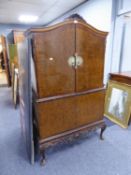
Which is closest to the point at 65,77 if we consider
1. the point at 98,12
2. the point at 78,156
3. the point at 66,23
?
the point at 66,23

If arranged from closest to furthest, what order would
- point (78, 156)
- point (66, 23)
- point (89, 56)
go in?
point (66, 23) < point (89, 56) < point (78, 156)

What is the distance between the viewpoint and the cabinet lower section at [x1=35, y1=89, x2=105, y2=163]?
166 cm

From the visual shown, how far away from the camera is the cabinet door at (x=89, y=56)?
1.68m

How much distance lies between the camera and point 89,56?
1.80 metres

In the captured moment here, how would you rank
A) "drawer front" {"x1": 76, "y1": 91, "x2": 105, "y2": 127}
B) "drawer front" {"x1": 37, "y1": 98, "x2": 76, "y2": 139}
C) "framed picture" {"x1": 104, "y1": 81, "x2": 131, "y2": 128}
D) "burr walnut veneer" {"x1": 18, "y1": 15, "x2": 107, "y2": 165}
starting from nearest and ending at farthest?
"burr walnut veneer" {"x1": 18, "y1": 15, "x2": 107, "y2": 165} < "drawer front" {"x1": 37, "y1": 98, "x2": 76, "y2": 139} < "drawer front" {"x1": 76, "y1": 91, "x2": 105, "y2": 127} < "framed picture" {"x1": 104, "y1": 81, "x2": 131, "y2": 128}

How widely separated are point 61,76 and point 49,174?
43.9 inches

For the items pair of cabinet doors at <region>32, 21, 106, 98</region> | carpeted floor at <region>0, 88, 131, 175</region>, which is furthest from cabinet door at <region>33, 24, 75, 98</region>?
carpeted floor at <region>0, 88, 131, 175</region>

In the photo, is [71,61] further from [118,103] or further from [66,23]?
[118,103]

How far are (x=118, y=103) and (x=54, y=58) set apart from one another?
1.73 metres

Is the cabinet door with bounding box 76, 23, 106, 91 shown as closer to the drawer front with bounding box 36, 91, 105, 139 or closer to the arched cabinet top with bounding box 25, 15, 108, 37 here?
the arched cabinet top with bounding box 25, 15, 108, 37

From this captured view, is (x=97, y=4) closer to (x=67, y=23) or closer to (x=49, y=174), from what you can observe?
(x=67, y=23)

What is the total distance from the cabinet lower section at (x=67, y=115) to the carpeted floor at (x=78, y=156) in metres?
0.28

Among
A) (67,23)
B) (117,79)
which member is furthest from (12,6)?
(117,79)

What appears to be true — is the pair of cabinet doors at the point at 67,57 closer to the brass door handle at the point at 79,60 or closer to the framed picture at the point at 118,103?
the brass door handle at the point at 79,60
